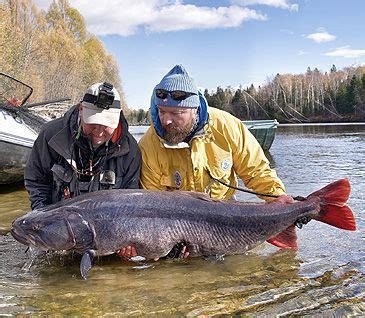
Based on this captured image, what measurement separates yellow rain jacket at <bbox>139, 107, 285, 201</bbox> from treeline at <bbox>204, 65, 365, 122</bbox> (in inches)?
3151

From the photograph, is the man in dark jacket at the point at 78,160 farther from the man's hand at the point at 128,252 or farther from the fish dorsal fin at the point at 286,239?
the fish dorsal fin at the point at 286,239

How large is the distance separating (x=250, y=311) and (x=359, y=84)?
86497 mm

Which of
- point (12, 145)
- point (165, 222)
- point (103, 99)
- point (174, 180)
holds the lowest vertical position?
point (165, 222)

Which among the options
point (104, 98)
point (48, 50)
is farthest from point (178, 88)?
point (48, 50)

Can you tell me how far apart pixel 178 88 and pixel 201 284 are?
6.20 feet

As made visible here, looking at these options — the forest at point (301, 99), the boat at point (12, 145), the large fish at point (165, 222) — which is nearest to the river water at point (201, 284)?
the large fish at point (165, 222)

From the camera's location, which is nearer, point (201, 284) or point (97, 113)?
point (201, 284)

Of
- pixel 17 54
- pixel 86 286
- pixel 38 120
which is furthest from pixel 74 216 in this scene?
pixel 17 54

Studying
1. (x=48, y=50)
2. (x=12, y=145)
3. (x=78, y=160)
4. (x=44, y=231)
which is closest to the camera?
(x=44, y=231)

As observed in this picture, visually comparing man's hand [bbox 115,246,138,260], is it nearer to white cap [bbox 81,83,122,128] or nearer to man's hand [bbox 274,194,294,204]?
white cap [bbox 81,83,122,128]

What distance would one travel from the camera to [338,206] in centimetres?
466

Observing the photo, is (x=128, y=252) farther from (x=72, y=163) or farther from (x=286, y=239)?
(x=286, y=239)

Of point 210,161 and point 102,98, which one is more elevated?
point 102,98

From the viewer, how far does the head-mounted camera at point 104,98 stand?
4617 millimetres
